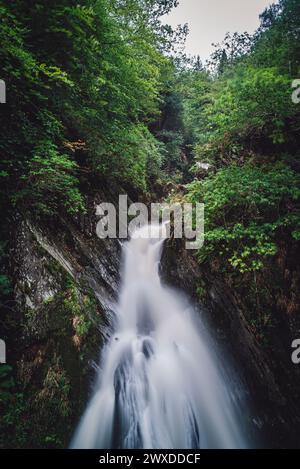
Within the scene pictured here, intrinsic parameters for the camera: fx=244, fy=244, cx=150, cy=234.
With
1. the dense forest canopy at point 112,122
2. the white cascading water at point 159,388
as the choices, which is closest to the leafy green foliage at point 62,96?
the dense forest canopy at point 112,122

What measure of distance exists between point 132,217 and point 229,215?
388 cm

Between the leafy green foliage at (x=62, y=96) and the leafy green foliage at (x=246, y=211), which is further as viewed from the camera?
the leafy green foliage at (x=246, y=211)

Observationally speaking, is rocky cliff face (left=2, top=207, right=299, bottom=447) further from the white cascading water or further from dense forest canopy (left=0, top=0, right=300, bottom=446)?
the white cascading water

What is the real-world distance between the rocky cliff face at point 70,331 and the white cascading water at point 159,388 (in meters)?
0.35

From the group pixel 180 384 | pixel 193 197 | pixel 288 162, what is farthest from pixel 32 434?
pixel 288 162

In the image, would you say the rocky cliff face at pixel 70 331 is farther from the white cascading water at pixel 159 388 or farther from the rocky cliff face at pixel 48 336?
the white cascading water at pixel 159 388

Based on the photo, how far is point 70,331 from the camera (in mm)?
3805

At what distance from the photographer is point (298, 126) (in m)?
5.62

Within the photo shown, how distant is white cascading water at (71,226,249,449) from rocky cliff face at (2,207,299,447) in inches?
13.6

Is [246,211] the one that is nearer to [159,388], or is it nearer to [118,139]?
[118,139]

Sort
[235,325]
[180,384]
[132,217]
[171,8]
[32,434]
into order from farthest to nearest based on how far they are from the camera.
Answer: [171,8] < [132,217] < [235,325] < [180,384] < [32,434]

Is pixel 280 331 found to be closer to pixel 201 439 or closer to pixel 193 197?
pixel 201 439

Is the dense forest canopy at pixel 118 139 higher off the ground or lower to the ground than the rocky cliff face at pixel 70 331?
higher

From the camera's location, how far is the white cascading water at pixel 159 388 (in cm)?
367
